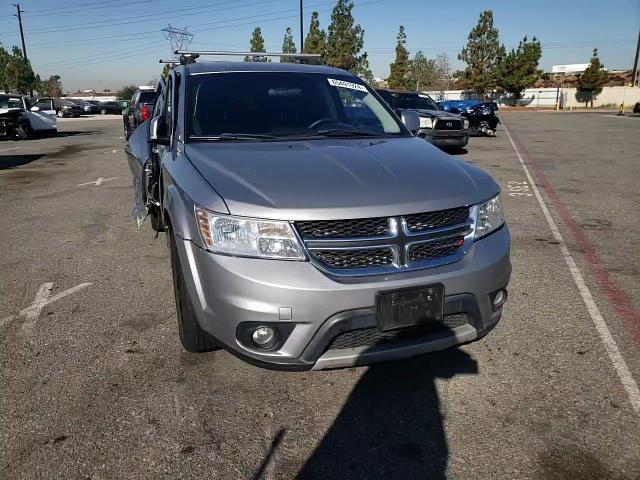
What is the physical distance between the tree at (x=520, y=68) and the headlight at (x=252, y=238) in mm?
63488

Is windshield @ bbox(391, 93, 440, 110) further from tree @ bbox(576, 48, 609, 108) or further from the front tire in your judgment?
tree @ bbox(576, 48, 609, 108)

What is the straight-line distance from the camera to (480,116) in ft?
63.4

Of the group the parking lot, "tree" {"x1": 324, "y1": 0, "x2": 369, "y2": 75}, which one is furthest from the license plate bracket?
"tree" {"x1": 324, "y1": 0, "x2": 369, "y2": 75}

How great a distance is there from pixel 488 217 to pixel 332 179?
35.3 inches

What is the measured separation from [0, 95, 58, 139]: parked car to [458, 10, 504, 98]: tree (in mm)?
51830

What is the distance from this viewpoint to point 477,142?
17859 millimetres

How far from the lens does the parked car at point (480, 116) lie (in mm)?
19344

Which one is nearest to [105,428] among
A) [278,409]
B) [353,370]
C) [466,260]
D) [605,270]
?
[278,409]

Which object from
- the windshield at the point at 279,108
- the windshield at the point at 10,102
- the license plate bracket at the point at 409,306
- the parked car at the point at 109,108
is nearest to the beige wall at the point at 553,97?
the parked car at the point at 109,108

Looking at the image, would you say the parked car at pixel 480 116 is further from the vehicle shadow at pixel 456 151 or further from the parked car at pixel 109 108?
the parked car at pixel 109 108

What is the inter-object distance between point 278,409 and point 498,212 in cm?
163

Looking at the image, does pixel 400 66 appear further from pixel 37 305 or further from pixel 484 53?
pixel 37 305

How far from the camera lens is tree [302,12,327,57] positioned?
4625 centimetres

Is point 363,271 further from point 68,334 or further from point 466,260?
point 68,334
